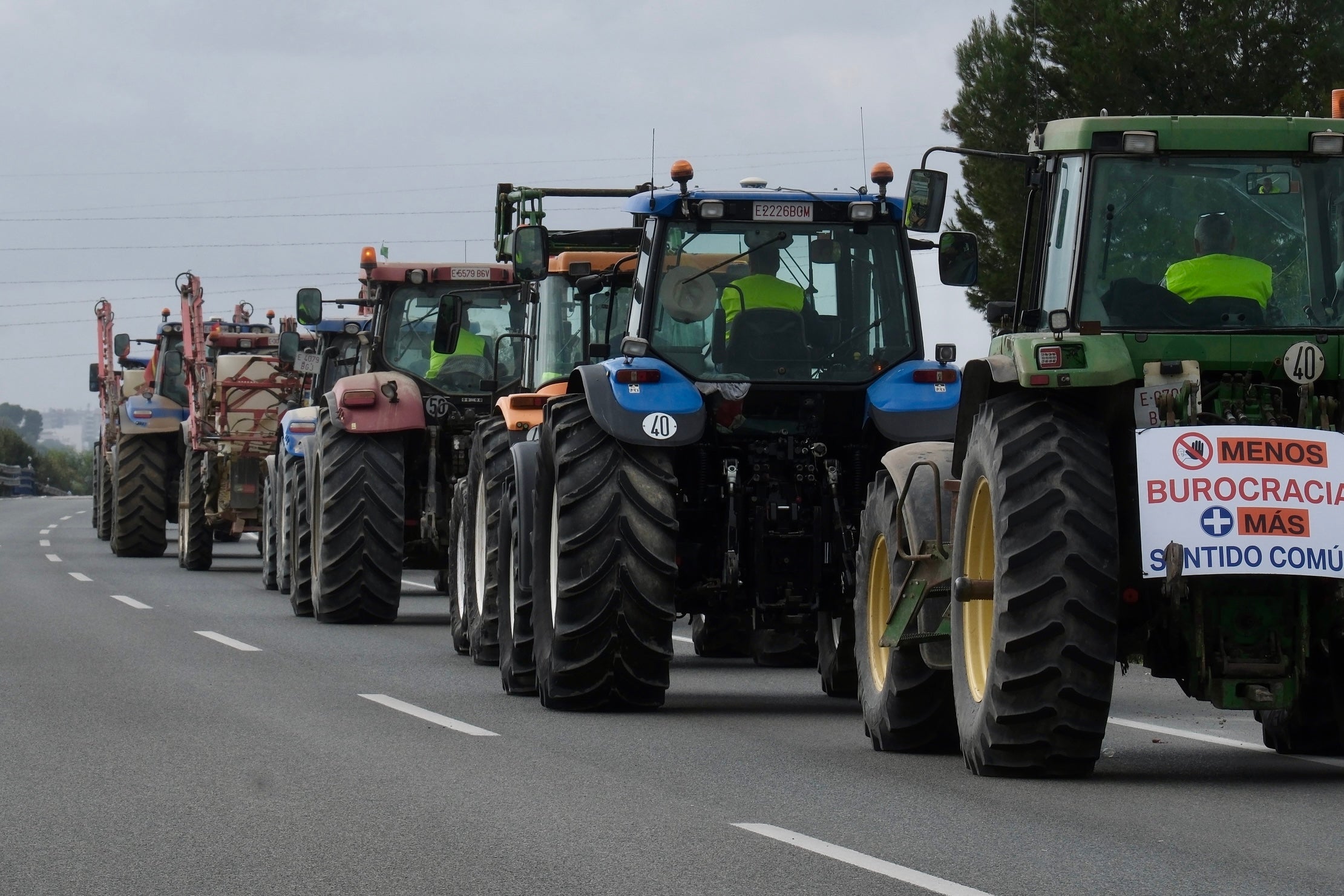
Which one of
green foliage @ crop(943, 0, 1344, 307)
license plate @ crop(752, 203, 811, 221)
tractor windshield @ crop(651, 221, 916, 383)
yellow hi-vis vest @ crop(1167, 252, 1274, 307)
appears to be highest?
green foliage @ crop(943, 0, 1344, 307)

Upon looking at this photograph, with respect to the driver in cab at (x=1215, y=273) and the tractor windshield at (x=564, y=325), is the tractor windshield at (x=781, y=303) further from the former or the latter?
the driver in cab at (x=1215, y=273)

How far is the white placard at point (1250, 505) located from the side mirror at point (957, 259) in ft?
10.7

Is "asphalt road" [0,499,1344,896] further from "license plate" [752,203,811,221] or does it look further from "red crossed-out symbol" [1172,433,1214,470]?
"license plate" [752,203,811,221]

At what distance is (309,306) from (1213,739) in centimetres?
1081

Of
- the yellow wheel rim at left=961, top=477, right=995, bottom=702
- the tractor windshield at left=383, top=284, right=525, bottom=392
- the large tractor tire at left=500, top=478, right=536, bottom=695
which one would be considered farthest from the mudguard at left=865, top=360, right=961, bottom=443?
the tractor windshield at left=383, top=284, right=525, bottom=392

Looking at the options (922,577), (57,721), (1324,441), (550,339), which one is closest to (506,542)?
(550,339)

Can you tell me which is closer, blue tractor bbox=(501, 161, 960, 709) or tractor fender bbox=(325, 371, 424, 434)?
blue tractor bbox=(501, 161, 960, 709)

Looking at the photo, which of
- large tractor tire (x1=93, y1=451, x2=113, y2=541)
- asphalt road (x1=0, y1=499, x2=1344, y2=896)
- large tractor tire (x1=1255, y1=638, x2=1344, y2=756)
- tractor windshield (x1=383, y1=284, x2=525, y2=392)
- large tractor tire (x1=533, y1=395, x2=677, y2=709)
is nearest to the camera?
asphalt road (x1=0, y1=499, x2=1344, y2=896)

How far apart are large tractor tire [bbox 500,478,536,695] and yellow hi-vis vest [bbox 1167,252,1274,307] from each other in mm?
4532

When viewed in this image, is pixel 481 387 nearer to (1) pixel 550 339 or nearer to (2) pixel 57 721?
(1) pixel 550 339

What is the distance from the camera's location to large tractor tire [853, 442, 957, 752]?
1049cm

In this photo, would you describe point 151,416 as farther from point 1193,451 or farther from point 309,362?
point 1193,451

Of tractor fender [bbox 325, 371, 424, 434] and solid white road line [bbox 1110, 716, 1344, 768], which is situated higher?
tractor fender [bbox 325, 371, 424, 434]

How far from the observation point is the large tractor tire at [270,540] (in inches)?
955
